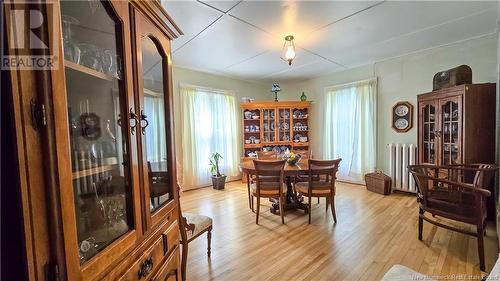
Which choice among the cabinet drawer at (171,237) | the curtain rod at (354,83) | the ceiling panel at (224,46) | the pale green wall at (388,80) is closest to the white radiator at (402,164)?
the pale green wall at (388,80)

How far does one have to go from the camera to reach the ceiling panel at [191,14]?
221cm

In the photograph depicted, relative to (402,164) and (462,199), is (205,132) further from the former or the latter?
(462,199)

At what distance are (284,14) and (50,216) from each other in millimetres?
2591

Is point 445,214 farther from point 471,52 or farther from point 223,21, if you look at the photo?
point 223,21

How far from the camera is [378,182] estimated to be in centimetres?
411

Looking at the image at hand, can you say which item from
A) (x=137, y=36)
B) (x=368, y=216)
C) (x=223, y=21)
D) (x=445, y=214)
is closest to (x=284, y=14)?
(x=223, y=21)

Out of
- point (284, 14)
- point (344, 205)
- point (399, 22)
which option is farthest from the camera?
point (344, 205)

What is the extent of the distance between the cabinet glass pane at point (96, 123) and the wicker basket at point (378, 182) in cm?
426

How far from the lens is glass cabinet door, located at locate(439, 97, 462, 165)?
297 cm

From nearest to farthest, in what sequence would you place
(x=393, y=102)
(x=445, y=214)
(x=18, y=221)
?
(x=18, y=221) < (x=445, y=214) < (x=393, y=102)

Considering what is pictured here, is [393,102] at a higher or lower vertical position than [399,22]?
lower

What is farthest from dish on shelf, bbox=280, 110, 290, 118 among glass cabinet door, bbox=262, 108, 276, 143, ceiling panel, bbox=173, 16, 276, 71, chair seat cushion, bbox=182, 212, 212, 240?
chair seat cushion, bbox=182, 212, 212, 240

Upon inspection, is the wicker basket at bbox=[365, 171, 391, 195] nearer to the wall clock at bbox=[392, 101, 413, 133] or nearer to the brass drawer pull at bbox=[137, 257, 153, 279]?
the wall clock at bbox=[392, 101, 413, 133]

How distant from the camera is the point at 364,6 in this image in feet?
7.61
